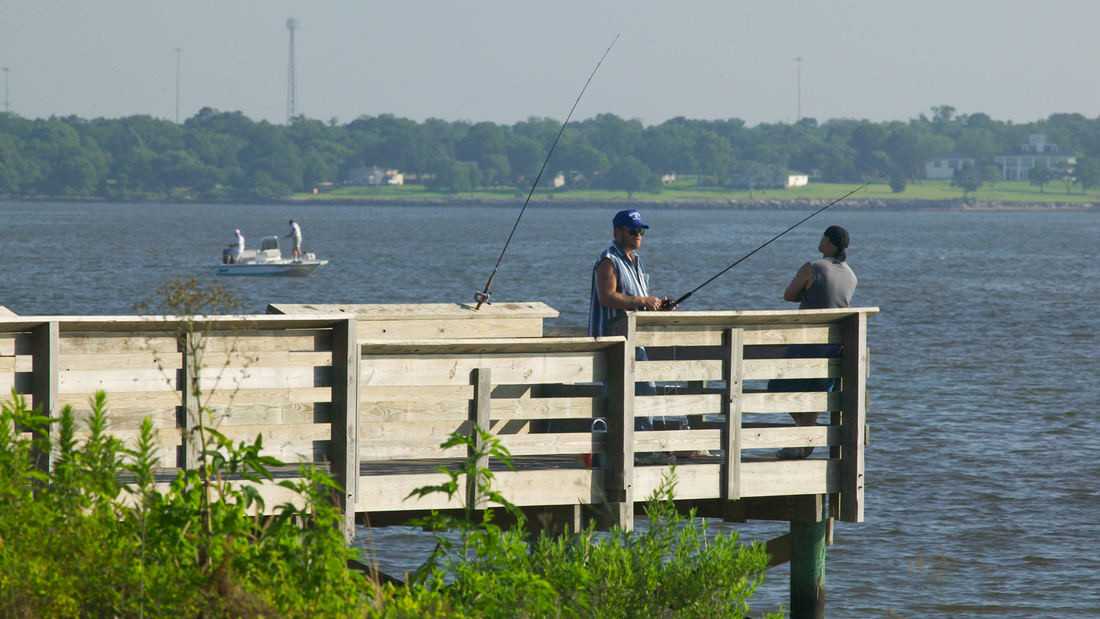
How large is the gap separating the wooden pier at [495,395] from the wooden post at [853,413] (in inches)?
0.4

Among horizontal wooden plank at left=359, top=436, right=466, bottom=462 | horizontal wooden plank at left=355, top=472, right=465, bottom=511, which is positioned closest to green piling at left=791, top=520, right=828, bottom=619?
horizontal wooden plank at left=355, top=472, right=465, bottom=511

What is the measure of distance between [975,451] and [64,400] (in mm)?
16260

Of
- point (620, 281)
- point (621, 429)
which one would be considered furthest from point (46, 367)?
point (620, 281)

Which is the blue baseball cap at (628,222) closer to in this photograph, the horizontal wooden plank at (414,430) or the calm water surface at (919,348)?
the horizontal wooden plank at (414,430)

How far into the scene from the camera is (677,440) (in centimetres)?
937

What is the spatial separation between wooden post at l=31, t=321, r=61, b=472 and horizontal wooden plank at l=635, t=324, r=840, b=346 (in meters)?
2.81

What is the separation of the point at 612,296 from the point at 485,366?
1.04 m

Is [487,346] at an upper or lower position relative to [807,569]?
upper

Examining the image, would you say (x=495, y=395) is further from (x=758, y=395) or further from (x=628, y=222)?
(x=758, y=395)

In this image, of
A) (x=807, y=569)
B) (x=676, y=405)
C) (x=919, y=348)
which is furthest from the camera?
(x=919, y=348)

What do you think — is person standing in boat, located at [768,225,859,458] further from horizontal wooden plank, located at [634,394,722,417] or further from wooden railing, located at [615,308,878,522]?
horizontal wooden plank, located at [634,394,722,417]

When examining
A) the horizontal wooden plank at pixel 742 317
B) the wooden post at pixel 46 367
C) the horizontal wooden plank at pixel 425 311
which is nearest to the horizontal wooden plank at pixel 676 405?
the horizontal wooden plank at pixel 742 317

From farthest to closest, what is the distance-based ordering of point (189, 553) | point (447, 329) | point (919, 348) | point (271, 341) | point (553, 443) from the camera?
1. point (919, 348)
2. point (447, 329)
3. point (553, 443)
4. point (271, 341)
5. point (189, 553)

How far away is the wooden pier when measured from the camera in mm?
8000
